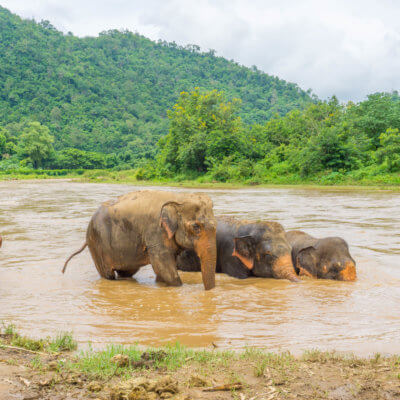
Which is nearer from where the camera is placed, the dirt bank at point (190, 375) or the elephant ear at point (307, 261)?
the dirt bank at point (190, 375)

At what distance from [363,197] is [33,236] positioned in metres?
16.0

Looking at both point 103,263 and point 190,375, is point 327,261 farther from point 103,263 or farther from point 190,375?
point 190,375

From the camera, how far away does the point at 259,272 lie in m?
8.86

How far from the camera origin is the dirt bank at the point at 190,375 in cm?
361

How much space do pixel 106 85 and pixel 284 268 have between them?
131m

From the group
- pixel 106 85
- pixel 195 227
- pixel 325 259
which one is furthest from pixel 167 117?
pixel 195 227

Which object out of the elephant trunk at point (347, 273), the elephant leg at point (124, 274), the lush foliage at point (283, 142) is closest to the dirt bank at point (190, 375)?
the elephant trunk at point (347, 273)

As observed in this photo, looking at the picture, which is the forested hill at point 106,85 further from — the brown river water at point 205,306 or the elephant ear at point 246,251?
the elephant ear at point 246,251

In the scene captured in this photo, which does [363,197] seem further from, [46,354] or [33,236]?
[46,354]

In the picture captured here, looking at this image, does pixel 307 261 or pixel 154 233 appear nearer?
pixel 154 233

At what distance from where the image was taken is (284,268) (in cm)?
851

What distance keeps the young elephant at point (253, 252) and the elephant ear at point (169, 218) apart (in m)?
1.66

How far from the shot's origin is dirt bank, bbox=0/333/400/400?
3607mm

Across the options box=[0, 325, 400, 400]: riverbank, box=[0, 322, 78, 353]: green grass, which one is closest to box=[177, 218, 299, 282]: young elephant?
box=[0, 325, 400, 400]: riverbank
